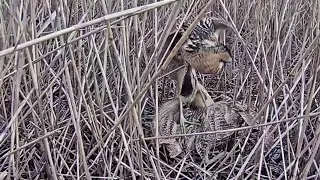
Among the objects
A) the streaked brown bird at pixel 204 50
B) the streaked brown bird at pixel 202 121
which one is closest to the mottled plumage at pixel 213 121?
the streaked brown bird at pixel 202 121

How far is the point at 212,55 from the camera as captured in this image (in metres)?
0.99

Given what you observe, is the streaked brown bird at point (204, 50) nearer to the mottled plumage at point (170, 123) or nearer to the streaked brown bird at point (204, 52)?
the streaked brown bird at point (204, 52)

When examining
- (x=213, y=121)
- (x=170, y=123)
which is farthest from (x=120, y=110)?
(x=213, y=121)

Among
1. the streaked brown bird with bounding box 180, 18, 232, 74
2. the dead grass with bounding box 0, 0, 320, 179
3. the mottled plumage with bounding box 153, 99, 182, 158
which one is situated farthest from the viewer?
the mottled plumage with bounding box 153, 99, 182, 158

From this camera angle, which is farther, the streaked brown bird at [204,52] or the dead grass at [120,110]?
the streaked brown bird at [204,52]

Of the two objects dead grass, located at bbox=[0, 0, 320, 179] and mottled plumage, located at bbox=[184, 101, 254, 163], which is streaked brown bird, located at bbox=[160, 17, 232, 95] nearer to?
dead grass, located at bbox=[0, 0, 320, 179]

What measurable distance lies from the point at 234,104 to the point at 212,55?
0.22m

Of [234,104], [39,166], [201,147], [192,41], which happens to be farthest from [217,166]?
[39,166]

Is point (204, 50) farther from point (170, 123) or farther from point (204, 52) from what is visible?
point (170, 123)

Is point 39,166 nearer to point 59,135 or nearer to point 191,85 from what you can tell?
point 59,135

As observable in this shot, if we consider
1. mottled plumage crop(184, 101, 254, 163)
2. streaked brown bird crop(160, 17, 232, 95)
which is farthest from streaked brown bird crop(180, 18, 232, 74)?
mottled plumage crop(184, 101, 254, 163)

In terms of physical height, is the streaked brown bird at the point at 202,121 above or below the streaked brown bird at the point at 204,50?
below

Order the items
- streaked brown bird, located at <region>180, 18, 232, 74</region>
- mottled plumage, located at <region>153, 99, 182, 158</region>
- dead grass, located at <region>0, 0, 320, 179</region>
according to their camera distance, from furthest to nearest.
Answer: mottled plumage, located at <region>153, 99, 182, 158</region>, streaked brown bird, located at <region>180, 18, 232, 74</region>, dead grass, located at <region>0, 0, 320, 179</region>

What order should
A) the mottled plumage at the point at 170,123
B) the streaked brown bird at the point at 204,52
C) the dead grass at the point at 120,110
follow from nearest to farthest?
the dead grass at the point at 120,110, the streaked brown bird at the point at 204,52, the mottled plumage at the point at 170,123
